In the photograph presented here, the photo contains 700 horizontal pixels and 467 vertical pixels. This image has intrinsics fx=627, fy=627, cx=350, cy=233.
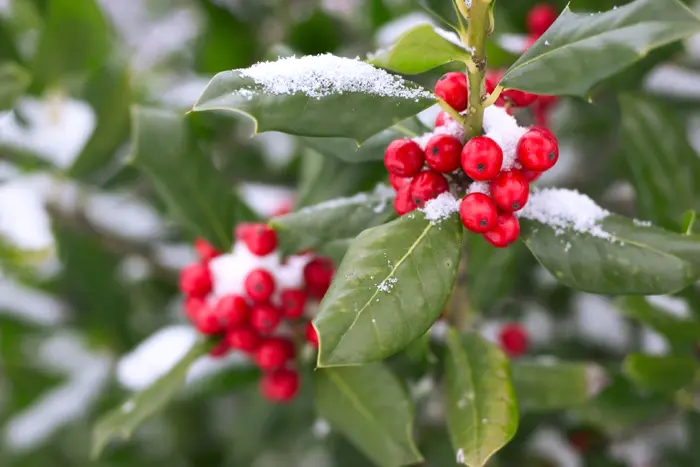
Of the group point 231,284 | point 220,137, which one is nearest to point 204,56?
point 220,137

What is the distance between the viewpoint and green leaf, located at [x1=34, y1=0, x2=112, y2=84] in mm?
1253

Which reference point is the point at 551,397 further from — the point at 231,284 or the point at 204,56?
the point at 204,56

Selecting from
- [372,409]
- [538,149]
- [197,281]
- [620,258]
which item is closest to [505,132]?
[538,149]

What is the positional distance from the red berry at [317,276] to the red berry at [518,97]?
1.16 feet

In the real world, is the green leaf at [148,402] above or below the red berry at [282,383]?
above

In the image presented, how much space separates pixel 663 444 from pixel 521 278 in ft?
1.51

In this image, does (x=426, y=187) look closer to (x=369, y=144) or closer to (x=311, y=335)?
(x=369, y=144)

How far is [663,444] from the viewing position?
1348 mm

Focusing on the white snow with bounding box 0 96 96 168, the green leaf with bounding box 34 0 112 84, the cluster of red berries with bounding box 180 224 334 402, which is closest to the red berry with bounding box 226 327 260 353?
the cluster of red berries with bounding box 180 224 334 402

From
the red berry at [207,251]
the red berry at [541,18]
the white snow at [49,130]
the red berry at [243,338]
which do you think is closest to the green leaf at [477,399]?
the red berry at [243,338]

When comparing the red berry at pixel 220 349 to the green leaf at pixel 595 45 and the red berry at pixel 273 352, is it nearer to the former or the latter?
the red berry at pixel 273 352

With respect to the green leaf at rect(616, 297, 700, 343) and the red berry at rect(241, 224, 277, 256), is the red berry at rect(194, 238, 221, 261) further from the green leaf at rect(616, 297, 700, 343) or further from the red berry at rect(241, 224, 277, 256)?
the green leaf at rect(616, 297, 700, 343)

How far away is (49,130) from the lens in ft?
4.49

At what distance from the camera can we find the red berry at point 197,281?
0.90 metres
